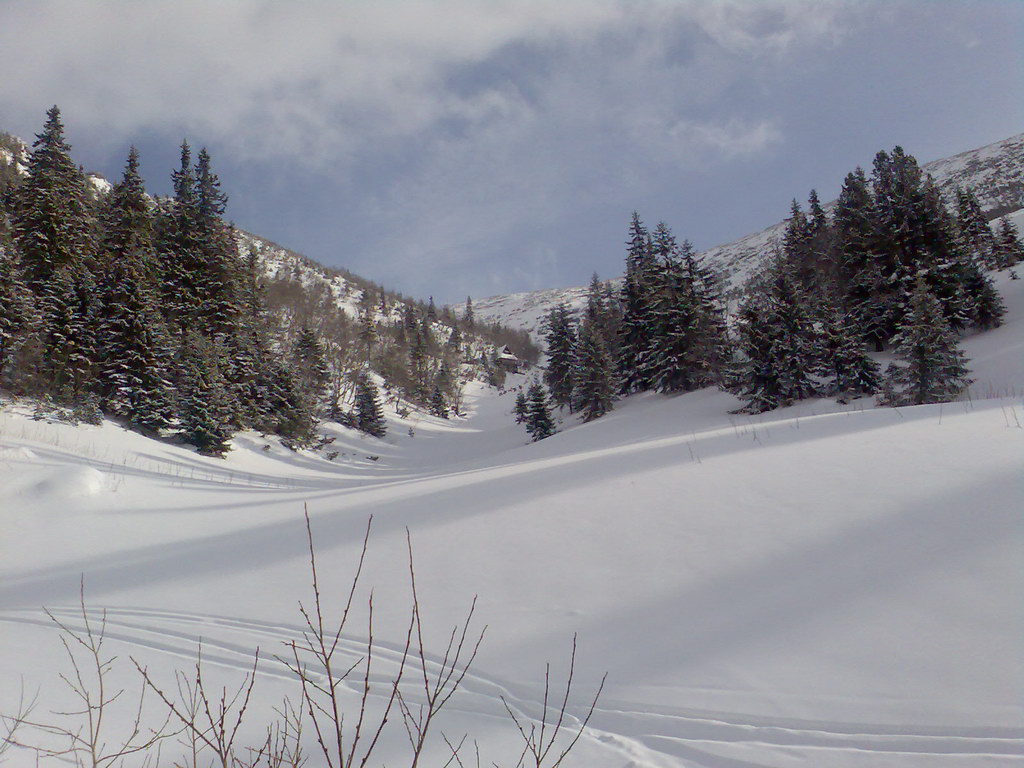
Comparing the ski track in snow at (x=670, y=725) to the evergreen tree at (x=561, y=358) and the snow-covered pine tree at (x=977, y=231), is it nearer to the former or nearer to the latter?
the snow-covered pine tree at (x=977, y=231)

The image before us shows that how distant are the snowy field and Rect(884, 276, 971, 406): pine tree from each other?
9061 mm

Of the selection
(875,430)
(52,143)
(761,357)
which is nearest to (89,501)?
(875,430)

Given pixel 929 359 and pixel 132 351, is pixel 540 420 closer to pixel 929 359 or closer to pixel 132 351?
pixel 929 359

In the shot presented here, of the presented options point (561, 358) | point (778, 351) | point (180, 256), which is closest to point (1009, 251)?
point (778, 351)

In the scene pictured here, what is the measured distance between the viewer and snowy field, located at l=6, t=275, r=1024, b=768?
6.81ft

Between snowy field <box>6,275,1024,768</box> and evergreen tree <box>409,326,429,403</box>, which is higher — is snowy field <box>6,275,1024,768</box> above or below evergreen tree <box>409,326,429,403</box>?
below

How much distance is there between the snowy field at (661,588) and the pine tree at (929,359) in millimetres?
9061

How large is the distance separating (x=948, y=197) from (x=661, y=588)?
3602 inches

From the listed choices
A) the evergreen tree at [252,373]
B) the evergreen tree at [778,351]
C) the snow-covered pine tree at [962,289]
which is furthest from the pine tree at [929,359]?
the evergreen tree at [252,373]

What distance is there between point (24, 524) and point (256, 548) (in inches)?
130

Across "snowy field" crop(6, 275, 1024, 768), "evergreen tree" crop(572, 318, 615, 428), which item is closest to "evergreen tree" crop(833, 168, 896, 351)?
"evergreen tree" crop(572, 318, 615, 428)

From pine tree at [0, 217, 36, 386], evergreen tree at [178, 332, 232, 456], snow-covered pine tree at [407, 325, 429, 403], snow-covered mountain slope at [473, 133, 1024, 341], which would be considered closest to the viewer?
pine tree at [0, 217, 36, 386]

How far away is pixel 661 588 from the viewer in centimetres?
330

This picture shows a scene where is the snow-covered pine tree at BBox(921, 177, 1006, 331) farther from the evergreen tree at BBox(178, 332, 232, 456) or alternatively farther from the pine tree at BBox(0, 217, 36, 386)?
the pine tree at BBox(0, 217, 36, 386)
